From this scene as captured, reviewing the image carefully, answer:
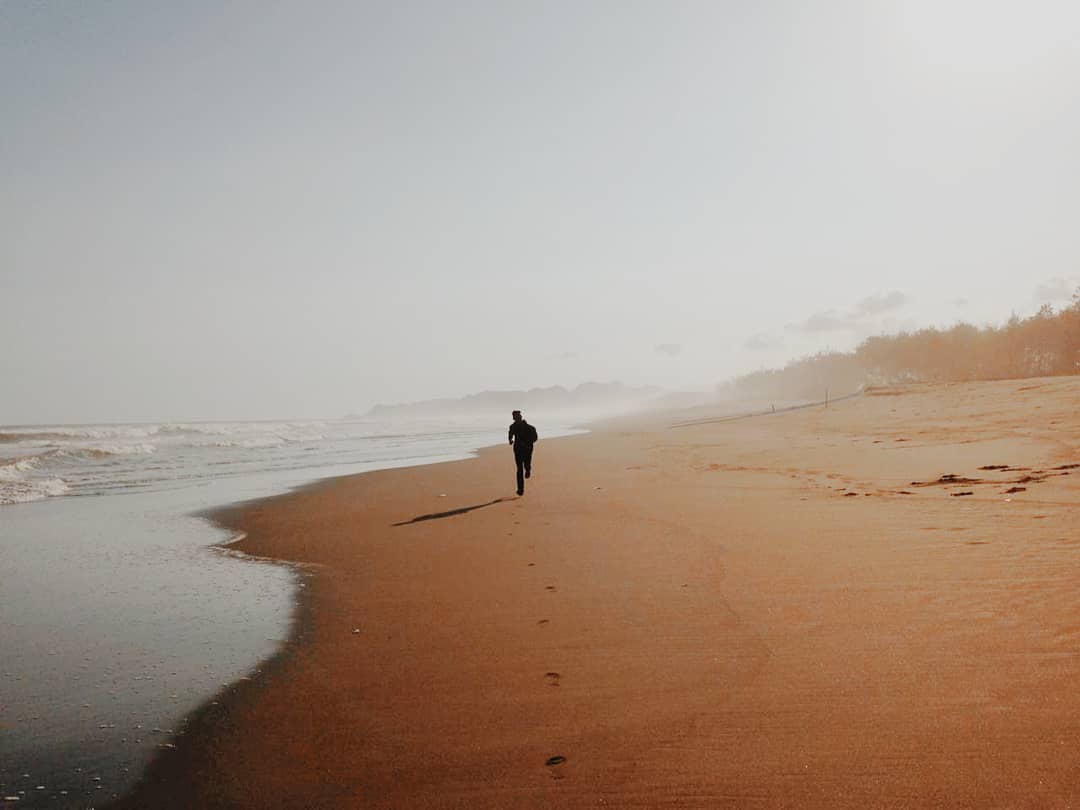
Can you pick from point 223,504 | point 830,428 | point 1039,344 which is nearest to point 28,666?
point 223,504

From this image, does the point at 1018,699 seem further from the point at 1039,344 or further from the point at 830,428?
the point at 1039,344

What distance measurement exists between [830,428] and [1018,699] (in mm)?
→ 25122

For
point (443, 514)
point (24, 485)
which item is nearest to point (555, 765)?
point (443, 514)

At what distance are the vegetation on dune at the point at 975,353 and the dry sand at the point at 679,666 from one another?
83.0 meters

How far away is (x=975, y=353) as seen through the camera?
8938cm

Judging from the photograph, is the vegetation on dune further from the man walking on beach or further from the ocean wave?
the ocean wave

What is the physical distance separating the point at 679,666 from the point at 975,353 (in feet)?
343

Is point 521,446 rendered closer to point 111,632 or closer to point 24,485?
point 111,632

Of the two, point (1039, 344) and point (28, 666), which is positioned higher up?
point (1039, 344)

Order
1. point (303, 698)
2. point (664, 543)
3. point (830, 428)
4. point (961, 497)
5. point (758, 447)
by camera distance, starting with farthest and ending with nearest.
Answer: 1. point (830, 428)
2. point (758, 447)
3. point (961, 497)
4. point (664, 543)
5. point (303, 698)

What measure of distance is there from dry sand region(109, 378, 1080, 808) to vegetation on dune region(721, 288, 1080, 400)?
83.0m

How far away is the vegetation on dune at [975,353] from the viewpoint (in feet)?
242

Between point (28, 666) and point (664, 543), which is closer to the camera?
point (28, 666)

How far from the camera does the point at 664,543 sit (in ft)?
26.4
